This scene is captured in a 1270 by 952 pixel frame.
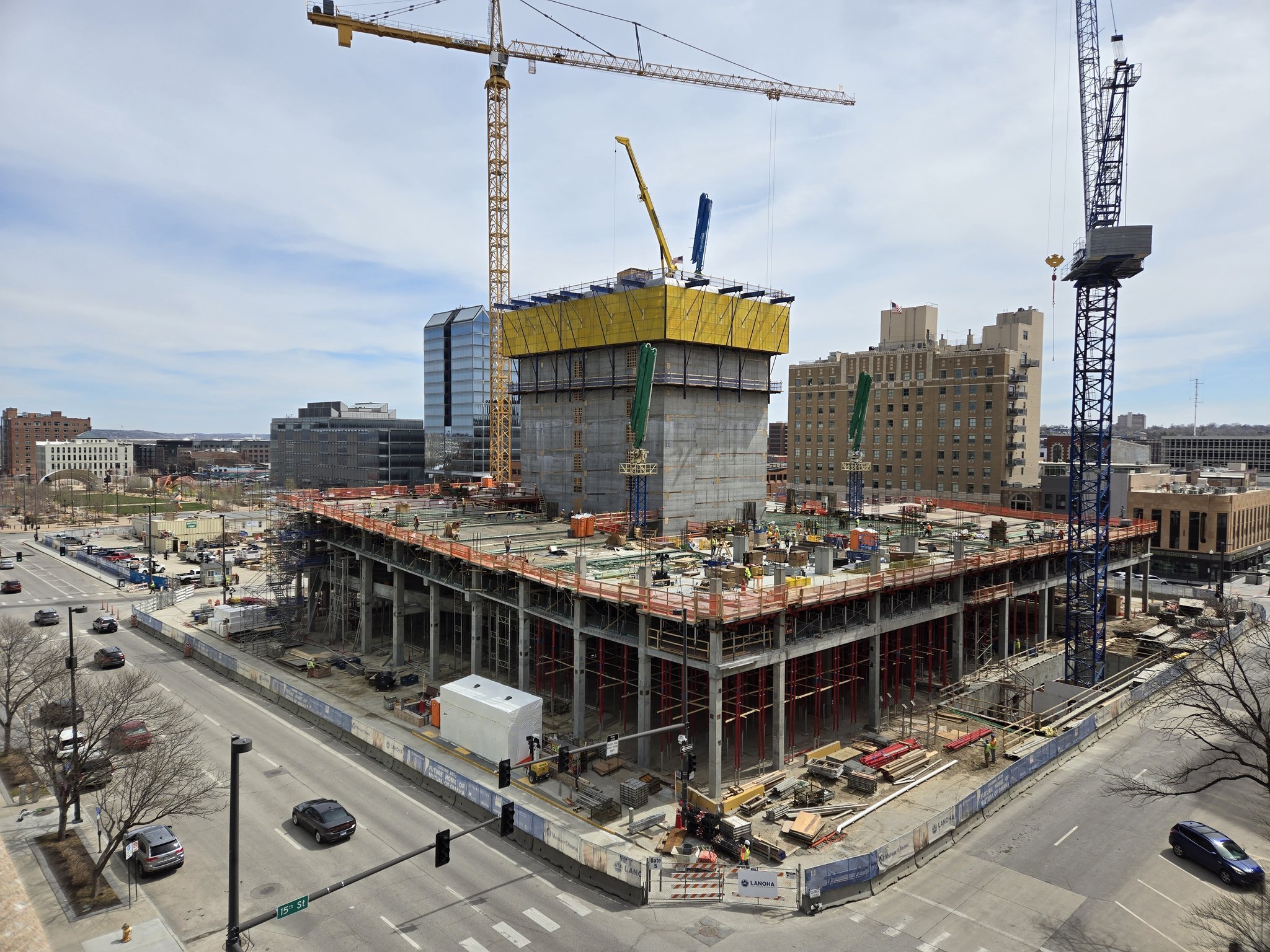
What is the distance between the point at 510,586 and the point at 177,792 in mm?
20055

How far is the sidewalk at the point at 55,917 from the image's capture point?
2230 centimetres

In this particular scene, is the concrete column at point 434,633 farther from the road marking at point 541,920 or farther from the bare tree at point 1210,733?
the bare tree at point 1210,733

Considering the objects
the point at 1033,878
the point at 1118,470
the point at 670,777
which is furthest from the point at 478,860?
the point at 1118,470

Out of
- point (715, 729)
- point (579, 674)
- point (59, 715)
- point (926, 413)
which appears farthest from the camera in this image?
point (926, 413)

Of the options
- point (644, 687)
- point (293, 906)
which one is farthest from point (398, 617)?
point (293, 906)

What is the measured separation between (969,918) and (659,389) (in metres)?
42.1

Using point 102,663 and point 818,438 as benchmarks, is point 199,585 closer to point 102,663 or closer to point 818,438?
point 102,663

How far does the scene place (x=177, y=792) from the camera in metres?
27.9

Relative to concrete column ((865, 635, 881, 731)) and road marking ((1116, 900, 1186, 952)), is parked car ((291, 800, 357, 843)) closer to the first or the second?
concrete column ((865, 635, 881, 731))

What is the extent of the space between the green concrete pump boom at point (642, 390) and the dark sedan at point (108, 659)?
1600 inches

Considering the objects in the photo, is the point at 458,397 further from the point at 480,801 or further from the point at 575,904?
the point at 575,904

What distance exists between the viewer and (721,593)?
31.7 m

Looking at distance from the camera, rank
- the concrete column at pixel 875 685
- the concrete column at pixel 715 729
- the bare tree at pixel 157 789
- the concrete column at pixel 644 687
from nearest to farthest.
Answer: the bare tree at pixel 157 789 < the concrete column at pixel 715 729 < the concrete column at pixel 644 687 < the concrete column at pixel 875 685

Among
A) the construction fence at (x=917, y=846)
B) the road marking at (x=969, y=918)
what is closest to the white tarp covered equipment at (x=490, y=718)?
the construction fence at (x=917, y=846)
